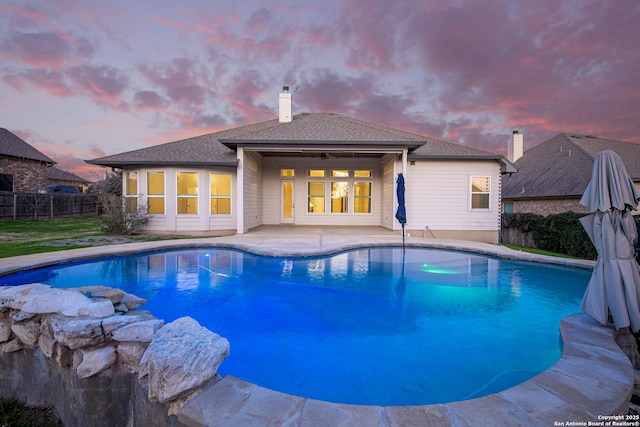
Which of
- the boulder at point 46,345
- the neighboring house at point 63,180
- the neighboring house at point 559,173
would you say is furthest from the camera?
the neighboring house at point 63,180

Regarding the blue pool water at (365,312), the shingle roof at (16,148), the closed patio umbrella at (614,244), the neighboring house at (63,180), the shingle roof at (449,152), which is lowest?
the blue pool water at (365,312)

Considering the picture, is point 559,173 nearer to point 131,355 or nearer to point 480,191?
point 480,191

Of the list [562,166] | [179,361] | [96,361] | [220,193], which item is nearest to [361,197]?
[220,193]

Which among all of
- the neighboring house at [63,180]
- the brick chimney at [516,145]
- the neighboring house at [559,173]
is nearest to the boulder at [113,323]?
the neighboring house at [559,173]

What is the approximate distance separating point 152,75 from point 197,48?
269 centimetres

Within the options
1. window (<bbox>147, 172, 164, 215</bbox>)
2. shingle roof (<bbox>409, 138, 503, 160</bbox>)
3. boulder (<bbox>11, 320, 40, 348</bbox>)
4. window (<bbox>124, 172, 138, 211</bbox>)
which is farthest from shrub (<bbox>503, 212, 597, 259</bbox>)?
window (<bbox>124, 172, 138, 211</bbox>)

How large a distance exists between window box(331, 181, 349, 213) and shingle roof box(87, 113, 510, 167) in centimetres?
302

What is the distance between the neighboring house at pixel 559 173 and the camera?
1574cm

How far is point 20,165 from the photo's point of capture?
2025cm

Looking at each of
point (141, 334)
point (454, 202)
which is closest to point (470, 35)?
point (454, 202)

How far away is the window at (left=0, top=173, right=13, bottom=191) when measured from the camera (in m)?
→ 18.9

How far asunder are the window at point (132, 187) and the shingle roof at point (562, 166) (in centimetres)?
2061

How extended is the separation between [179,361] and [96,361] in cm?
100

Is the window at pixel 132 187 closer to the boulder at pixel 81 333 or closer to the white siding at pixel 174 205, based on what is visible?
the white siding at pixel 174 205
